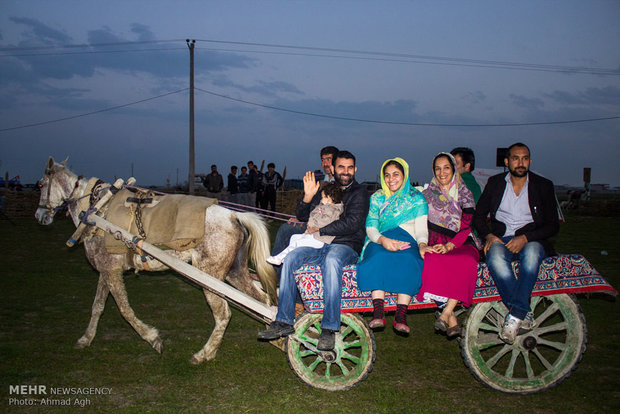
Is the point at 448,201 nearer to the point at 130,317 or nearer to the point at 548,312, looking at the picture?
the point at 548,312

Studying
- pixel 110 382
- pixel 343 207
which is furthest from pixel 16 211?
pixel 343 207

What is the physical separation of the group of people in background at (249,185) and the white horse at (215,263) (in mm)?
12679

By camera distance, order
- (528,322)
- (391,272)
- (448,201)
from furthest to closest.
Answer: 1. (448,201)
2. (528,322)
3. (391,272)

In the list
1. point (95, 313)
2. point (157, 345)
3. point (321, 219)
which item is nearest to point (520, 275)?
point (321, 219)

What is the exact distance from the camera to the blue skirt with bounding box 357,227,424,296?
12.0 feet

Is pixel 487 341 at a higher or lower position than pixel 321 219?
lower

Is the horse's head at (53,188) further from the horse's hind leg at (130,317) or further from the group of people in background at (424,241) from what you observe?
the group of people in background at (424,241)

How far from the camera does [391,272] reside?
367 centimetres

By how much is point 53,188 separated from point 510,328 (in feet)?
17.4

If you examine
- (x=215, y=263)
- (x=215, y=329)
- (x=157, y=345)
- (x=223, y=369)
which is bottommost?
(x=223, y=369)

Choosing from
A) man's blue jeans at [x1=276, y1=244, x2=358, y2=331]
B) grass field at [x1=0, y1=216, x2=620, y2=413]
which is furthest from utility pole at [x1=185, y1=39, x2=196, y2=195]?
man's blue jeans at [x1=276, y1=244, x2=358, y2=331]

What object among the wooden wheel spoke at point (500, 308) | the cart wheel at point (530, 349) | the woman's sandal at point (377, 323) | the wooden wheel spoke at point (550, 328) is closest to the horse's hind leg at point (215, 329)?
the woman's sandal at point (377, 323)

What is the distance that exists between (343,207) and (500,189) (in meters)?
1.56

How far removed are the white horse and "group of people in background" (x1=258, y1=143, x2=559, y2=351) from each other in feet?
2.43
